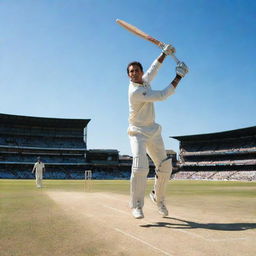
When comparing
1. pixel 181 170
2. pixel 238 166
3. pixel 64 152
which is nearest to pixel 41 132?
pixel 64 152

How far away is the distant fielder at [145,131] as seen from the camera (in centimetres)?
561

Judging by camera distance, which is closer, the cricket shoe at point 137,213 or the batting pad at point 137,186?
the cricket shoe at point 137,213

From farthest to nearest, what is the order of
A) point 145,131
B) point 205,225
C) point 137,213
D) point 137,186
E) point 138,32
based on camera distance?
1. point 138,32
2. point 145,131
3. point 137,186
4. point 137,213
5. point 205,225

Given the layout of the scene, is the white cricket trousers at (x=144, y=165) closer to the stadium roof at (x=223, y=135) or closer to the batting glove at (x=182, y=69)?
the batting glove at (x=182, y=69)

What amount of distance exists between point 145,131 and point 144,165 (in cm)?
65

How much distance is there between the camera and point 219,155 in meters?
75.8

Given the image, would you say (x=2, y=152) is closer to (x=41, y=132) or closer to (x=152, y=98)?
(x=41, y=132)

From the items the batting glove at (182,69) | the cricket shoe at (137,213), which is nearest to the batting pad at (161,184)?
the cricket shoe at (137,213)

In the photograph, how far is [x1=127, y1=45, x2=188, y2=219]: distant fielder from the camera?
5613mm

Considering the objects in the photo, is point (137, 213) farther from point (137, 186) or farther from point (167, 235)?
point (167, 235)

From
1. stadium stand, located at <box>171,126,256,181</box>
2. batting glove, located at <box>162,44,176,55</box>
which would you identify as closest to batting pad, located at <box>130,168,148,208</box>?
batting glove, located at <box>162,44,176,55</box>

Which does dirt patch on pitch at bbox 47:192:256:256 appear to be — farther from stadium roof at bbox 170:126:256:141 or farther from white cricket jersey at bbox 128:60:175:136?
stadium roof at bbox 170:126:256:141

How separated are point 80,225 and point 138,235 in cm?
118

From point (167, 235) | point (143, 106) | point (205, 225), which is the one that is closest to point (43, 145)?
point (143, 106)
